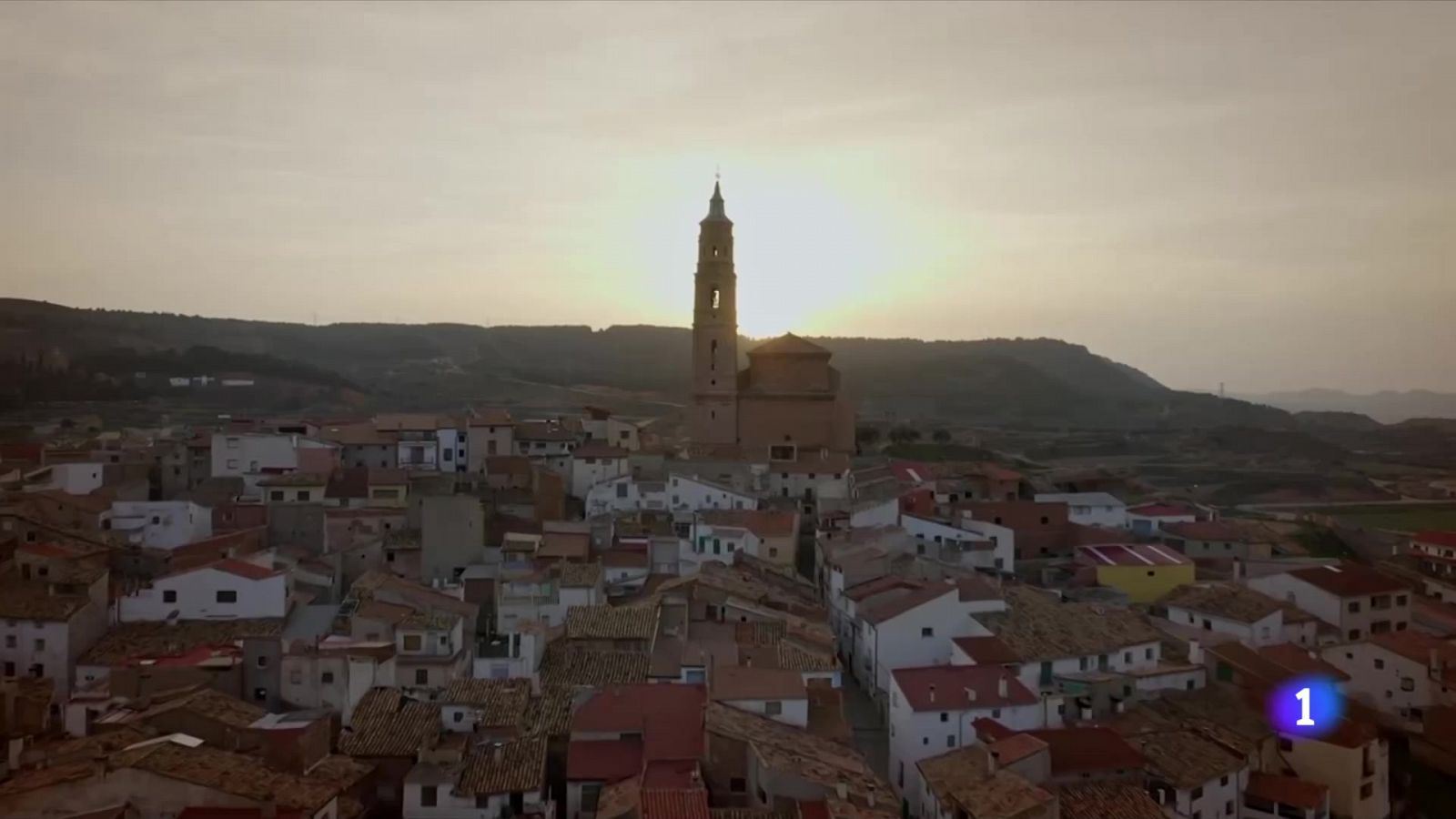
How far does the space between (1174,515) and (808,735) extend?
75.6ft

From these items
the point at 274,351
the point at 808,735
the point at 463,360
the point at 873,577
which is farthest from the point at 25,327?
the point at 808,735

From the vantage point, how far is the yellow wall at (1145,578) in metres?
29.6

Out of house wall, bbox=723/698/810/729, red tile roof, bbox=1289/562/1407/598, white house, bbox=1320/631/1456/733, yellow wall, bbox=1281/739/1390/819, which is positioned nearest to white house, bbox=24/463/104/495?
house wall, bbox=723/698/810/729

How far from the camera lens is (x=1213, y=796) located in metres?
A: 18.5

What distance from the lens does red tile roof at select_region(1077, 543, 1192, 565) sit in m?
30.0

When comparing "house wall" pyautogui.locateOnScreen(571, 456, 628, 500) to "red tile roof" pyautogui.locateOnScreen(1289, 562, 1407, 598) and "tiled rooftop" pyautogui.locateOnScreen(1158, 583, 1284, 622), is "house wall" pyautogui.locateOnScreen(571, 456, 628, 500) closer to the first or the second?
"tiled rooftop" pyautogui.locateOnScreen(1158, 583, 1284, 622)

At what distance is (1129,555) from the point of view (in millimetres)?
30609

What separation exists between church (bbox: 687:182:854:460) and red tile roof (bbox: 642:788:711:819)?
2911cm

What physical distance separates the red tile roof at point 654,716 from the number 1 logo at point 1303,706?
475 inches

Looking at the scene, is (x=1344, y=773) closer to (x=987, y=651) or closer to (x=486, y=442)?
(x=987, y=651)

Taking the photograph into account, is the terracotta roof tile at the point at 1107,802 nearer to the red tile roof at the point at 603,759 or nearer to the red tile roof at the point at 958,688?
the red tile roof at the point at 958,688

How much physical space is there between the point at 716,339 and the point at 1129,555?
18.4 m

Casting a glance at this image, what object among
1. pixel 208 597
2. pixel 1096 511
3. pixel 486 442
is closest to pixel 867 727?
pixel 208 597

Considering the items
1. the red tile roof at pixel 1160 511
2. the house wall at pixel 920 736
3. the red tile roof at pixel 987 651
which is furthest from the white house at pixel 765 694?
the red tile roof at pixel 1160 511
